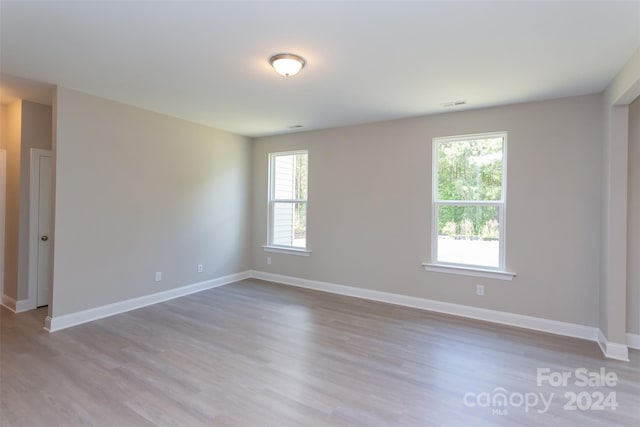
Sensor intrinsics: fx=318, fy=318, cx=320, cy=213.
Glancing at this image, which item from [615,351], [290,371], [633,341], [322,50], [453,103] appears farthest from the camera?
[453,103]

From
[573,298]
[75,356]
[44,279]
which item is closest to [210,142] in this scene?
[44,279]

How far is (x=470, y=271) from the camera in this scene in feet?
12.8

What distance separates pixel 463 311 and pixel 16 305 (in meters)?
5.52

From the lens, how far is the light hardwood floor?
6.80 ft

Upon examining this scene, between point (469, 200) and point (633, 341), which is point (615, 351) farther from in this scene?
point (469, 200)

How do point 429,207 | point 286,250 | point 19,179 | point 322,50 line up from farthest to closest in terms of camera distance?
point 286,250
point 429,207
point 19,179
point 322,50

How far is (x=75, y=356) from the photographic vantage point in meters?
2.80

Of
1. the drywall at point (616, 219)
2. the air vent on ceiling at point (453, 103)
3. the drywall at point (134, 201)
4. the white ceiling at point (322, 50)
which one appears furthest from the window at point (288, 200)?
the drywall at point (616, 219)

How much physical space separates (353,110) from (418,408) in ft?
10.6

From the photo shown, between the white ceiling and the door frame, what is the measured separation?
776 millimetres

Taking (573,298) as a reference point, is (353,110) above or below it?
above

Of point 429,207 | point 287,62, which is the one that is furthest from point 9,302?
point 429,207

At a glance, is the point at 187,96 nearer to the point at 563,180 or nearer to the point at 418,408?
the point at 418,408

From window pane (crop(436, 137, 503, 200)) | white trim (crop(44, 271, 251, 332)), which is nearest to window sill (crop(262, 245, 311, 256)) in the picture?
white trim (crop(44, 271, 251, 332))
